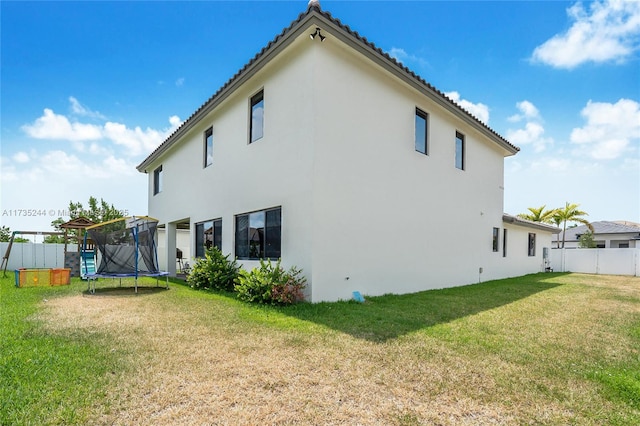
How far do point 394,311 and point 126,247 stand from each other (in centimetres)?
905

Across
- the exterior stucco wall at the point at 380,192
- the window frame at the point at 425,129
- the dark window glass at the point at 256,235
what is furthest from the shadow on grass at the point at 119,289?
the window frame at the point at 425,129

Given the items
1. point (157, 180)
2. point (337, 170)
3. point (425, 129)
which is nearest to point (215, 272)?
point (337, 170)

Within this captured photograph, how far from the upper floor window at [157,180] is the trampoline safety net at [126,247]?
596cm

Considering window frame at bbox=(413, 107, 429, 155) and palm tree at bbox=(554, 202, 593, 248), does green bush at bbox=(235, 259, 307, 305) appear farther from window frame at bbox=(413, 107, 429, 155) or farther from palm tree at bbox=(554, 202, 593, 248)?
palm tree at bbox=(554, 202, 593, 248)

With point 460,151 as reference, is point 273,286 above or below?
below

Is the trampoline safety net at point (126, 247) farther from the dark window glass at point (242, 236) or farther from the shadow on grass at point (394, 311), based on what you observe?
the shadow on grass at point (394, 311)

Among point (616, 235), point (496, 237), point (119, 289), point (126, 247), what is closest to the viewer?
point (119, 289)

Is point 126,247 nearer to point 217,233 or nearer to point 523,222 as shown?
point 217,233

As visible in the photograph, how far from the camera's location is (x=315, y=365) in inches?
143

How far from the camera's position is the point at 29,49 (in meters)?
9.31

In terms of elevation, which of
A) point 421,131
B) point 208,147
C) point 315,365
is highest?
point 421,131

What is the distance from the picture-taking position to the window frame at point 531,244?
17.2 meters

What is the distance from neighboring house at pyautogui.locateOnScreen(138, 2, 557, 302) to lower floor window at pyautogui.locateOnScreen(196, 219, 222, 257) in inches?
3.4

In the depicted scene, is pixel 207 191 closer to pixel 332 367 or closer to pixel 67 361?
pixel 67 361
